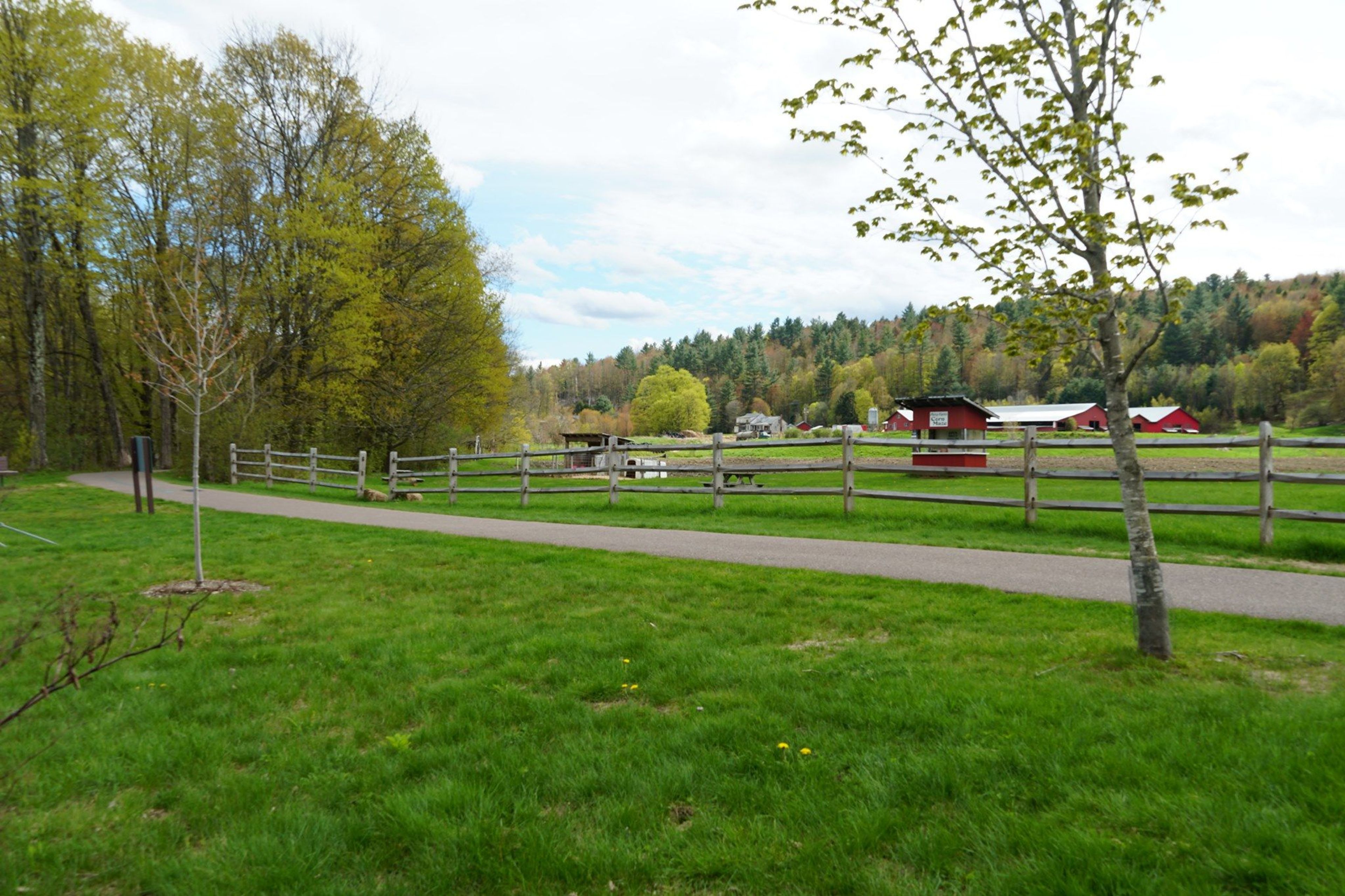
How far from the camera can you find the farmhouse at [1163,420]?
6812 cm

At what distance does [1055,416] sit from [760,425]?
2316 inches

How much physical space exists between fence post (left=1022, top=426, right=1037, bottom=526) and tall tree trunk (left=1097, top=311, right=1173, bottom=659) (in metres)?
6.47

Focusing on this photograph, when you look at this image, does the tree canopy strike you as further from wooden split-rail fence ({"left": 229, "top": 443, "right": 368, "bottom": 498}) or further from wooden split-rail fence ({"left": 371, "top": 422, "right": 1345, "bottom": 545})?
wooden split-rail fence ({"left": 371, "top": 422, "right": 1345, "bottom": 545})

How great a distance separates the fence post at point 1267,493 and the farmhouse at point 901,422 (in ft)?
58.5

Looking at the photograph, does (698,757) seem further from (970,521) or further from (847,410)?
(847,410)

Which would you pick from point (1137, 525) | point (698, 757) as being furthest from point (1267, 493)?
point (698, 757)

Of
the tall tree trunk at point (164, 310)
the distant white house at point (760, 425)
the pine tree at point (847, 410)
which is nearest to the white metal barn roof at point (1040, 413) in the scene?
the pine tree at point (847, 410)

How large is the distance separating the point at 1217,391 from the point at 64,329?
116826 millimetres

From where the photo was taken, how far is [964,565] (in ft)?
25.6

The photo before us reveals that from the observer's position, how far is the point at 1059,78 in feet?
14.4

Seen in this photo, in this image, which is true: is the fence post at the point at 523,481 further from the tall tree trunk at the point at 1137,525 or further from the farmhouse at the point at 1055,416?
the farmhouse at the point at 1055,416

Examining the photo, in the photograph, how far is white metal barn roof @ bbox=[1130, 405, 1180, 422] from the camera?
223 ft

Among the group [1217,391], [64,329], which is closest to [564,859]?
[64,329]

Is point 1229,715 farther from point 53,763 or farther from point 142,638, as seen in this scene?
point 142,638
